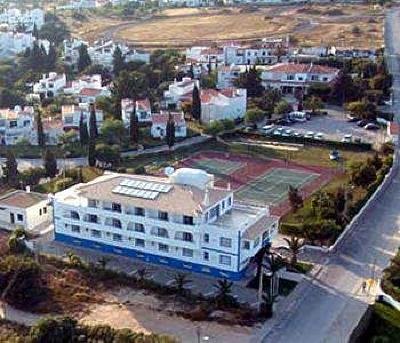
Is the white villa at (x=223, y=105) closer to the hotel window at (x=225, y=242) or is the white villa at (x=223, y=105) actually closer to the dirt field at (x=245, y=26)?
the hotel window at (x=225, y=242)

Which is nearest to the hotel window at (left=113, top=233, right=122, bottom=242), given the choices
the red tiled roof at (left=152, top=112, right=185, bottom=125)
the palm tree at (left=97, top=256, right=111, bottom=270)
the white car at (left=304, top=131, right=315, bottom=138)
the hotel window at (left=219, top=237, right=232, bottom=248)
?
the palm tree at (left=97, top=256, right=111, bottom=270)

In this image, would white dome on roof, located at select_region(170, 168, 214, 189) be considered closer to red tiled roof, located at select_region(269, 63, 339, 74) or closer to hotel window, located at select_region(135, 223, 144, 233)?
hotel window, located at select_region(135, 223, 144, 233)

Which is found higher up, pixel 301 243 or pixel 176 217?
pixel 176 217

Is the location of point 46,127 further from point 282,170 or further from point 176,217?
point 176,217

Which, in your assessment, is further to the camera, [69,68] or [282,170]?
[69,68]

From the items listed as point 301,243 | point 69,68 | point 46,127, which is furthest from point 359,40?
point 301,243

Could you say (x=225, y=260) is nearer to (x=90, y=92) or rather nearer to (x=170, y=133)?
(x=170, y=133)
